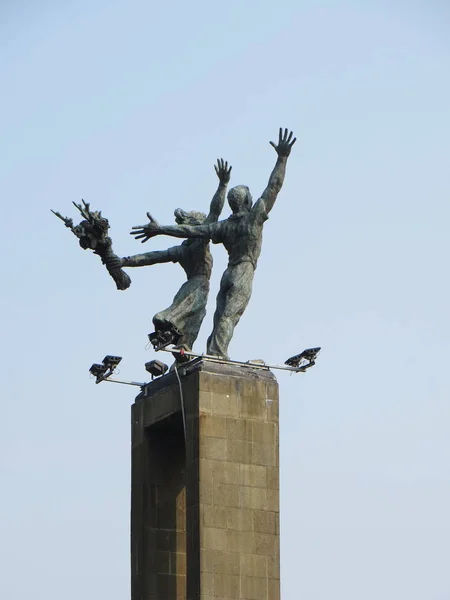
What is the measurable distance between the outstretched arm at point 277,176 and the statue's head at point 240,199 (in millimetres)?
424

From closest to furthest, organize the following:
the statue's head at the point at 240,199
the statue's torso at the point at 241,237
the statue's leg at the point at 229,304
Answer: the statue's leg at the point at 229,304 < the statue's torso at the point at 241,237 < the statue's head at the point at 240,199

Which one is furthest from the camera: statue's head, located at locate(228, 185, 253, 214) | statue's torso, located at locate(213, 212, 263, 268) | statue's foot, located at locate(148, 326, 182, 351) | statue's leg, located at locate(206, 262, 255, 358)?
statue's head, located at locate(228, 185, 253, 214)

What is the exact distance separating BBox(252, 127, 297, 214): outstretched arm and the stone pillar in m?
3.55

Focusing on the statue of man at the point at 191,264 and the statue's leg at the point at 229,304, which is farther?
the statue of man at the point at 191,264

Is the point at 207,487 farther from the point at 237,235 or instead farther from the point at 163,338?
the point at 237,235

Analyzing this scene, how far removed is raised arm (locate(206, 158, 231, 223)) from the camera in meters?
46.9

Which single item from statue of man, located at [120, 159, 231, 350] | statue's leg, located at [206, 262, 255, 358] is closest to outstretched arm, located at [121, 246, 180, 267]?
statue of man, located at [120, 159, 231, 350]

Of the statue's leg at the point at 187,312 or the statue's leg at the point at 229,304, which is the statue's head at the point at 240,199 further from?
the statue's leg at the point at 187,312

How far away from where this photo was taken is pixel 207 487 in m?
43.5

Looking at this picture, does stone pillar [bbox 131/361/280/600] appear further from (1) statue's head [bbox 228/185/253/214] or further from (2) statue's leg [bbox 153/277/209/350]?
(1) statue's head [bbox 228/185/253/214]

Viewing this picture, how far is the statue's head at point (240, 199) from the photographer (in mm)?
46375

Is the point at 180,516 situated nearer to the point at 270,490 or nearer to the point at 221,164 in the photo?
the point at 270,490

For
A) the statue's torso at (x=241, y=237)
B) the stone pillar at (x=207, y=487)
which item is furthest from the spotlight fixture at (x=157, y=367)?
the statue's torso at (x=241, y=237)

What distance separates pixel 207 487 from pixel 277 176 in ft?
22.5
